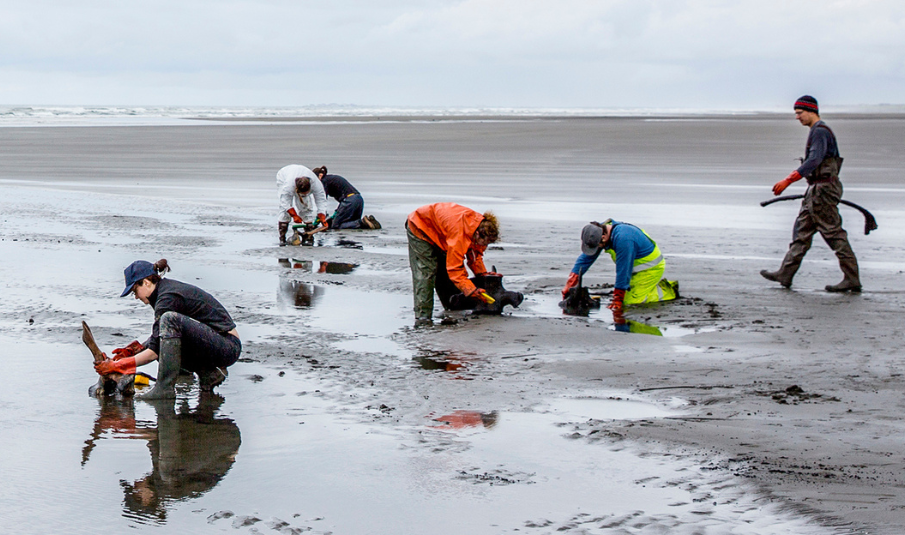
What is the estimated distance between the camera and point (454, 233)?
332 inches

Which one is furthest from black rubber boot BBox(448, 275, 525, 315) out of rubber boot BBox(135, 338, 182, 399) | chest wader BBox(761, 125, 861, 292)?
rubber boot BBox(135, 338, 182, 399)

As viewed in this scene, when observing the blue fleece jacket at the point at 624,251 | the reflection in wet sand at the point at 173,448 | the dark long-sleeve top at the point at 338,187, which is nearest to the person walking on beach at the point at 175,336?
the reflection in wet sand at the point at 173,448

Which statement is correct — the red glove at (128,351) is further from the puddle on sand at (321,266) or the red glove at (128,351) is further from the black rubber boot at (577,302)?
the puddle on sand at (321,266)

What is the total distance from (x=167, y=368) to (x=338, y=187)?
9223mm

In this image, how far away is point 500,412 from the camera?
6.07m

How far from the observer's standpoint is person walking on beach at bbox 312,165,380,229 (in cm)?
1499

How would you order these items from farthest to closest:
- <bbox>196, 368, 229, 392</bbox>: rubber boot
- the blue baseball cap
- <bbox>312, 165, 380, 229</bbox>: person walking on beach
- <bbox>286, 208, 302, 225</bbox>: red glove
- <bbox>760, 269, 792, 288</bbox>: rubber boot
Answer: <bbox>312, 165, 380, 229</bbox>: person walking on beach → <bbox>286, 208, 302, 225</bbox>: red glove → <bbox>760, 269, 792, 288</bbox>: rubber boot → <bbox>196, 368, 229, 392</bbox>: rubber boot → the blue baseball cap

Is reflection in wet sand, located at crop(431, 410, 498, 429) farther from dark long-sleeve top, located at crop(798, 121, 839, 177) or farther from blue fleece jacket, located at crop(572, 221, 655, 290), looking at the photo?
dark long-sleeve top, located at crop(798, 121, 839, 177)

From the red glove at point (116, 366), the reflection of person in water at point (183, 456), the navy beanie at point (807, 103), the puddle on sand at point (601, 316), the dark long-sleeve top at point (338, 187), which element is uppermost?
the navy beanie at point (807, 103)

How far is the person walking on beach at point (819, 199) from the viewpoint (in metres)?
9.66

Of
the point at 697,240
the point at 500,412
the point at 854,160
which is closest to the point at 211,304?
the point at 500,412

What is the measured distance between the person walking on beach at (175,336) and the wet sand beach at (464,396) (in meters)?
0.21

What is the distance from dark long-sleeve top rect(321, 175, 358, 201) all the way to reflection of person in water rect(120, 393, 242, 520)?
8999 millimetres

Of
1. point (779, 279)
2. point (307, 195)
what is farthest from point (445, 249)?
point (307, 195)
